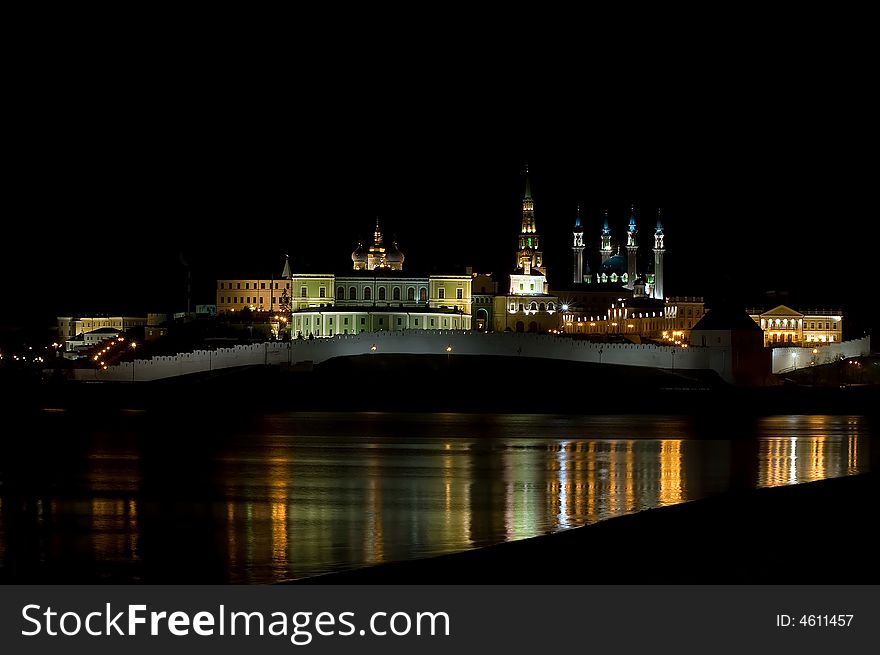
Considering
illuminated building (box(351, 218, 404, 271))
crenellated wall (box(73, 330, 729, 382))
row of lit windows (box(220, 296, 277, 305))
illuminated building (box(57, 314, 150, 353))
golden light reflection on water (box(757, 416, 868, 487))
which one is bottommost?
golden light reflection on water (box(757, 416, 868, 487))

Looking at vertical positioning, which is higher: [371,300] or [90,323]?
[371,300]

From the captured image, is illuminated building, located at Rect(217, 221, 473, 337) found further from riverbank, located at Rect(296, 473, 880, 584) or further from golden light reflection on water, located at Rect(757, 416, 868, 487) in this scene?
riverbank, located at Rect(296, 473, 880, 584)

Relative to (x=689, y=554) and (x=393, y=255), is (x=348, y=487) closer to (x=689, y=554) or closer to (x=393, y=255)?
(x=689, y=554)

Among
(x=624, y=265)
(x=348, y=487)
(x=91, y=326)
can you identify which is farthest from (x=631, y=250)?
(x=348, y=487)

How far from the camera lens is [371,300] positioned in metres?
84.6

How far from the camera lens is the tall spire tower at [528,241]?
95.4 metres

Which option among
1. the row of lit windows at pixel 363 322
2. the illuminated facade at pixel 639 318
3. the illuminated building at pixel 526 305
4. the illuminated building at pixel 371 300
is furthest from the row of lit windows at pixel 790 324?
the row of lit windows at pixel 363 322

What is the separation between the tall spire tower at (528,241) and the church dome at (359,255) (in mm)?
10806

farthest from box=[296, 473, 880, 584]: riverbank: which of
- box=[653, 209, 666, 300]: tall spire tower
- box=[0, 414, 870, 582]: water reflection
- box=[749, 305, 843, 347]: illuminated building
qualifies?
box=[653, 209, 666, 300]: tall spire tower

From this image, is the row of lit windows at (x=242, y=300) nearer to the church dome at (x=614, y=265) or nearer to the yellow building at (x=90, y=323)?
the yellow building at (x=90, y=323)

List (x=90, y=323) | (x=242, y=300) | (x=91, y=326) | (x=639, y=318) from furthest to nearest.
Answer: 1. (x=90, y=323)
2. (x=91, y=326)
3. (x=242, y=300)
4. (x=639, y=318)

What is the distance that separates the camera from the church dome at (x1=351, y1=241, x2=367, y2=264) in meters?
90.0

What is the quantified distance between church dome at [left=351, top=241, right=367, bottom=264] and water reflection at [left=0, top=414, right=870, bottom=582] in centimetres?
4354

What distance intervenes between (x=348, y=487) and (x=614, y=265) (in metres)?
83.9
